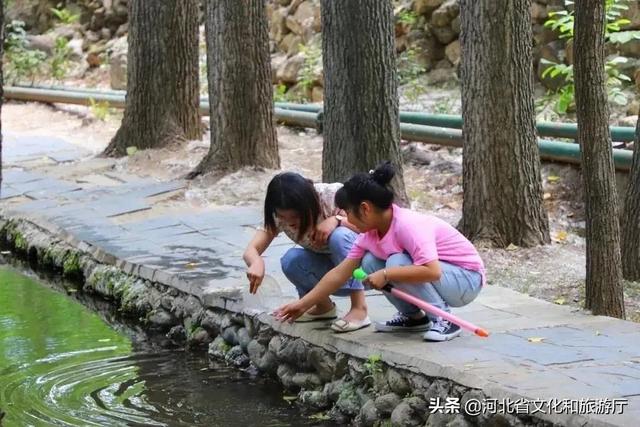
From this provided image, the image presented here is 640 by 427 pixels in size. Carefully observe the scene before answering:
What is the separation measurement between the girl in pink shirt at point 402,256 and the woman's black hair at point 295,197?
24 cm

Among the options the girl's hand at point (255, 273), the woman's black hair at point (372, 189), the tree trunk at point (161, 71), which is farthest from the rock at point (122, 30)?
the woman's black hair at point (372, 189)

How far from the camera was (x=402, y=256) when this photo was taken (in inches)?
200

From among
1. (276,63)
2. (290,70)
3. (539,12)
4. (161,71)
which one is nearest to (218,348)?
(161,71)

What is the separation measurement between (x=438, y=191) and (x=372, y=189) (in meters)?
5.13

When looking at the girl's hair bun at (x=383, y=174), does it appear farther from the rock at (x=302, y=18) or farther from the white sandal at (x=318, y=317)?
the rock at (x=302, y=18)

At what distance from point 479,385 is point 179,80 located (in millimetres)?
8424

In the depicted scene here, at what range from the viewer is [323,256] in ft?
18.5

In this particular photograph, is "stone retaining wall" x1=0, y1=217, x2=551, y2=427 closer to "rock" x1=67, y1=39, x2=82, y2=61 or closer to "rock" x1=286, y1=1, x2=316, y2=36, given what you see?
"rock" x1=286, y1=1, x2=316, y2=36

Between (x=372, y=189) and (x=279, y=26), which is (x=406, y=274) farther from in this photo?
(x=279, y=26)

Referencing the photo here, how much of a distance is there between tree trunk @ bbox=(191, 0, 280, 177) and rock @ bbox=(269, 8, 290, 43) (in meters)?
7.62

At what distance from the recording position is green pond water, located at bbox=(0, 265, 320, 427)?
18.1ft

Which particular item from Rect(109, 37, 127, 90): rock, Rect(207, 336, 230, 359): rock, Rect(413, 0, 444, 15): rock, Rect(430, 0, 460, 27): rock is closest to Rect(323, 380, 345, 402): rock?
Rect(207, 336, 230, 359): rock

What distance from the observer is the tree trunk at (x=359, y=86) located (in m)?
8.35

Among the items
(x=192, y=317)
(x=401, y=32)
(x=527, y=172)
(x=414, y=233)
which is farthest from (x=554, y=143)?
(x=401, y=32)
